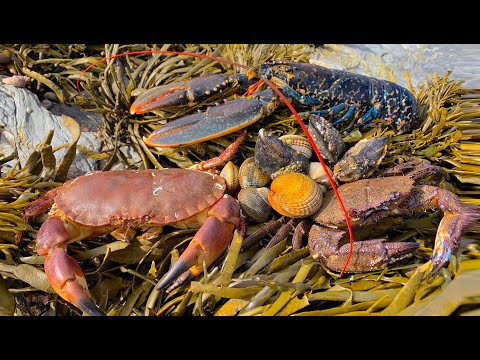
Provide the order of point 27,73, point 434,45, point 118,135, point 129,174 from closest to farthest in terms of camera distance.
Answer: point 129,174 < point 118,135 < point 27,73 < point 434,45

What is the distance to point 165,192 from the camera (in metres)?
2.46

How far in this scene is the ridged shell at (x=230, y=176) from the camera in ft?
8.77

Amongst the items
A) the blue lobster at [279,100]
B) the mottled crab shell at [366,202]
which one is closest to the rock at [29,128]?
the blue lobster at [279,100]

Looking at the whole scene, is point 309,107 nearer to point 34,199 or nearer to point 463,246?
point 463,246

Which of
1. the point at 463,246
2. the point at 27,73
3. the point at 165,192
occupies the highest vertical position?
the point at 27,73

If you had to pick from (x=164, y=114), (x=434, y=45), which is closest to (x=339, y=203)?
(x=164, y=114)

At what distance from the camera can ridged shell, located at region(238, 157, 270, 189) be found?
2.67m

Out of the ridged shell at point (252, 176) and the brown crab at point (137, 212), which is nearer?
the brown crab at point (137, 212)

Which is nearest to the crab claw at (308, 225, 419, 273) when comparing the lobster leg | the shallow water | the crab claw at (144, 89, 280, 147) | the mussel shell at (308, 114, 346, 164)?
the mussel shell at (308, 114, 346, 164)

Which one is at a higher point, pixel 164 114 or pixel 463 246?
pixel 164 114

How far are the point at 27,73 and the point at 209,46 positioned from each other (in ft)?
4.48

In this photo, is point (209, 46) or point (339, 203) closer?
point (339, 203)

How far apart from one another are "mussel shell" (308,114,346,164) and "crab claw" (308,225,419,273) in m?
0.59

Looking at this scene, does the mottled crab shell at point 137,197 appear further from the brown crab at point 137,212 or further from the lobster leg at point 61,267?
the lobster leg at point 61,267
